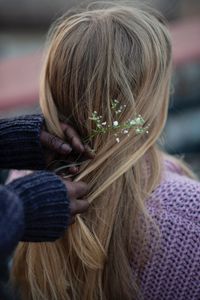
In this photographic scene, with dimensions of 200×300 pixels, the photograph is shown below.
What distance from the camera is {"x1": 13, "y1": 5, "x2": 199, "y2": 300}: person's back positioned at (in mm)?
1768

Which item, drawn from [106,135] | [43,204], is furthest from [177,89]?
[43,204]

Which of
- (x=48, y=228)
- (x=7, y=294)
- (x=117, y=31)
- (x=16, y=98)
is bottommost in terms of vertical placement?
(x=16, y=98)

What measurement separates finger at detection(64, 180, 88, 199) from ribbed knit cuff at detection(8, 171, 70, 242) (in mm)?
38

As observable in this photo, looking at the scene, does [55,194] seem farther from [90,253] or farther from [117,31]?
[117,31]

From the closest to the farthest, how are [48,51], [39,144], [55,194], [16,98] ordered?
[55,194]
[39,144]
[48,51]
[16,98]

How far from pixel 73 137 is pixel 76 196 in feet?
0.70

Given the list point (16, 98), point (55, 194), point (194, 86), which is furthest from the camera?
point (194, 86)

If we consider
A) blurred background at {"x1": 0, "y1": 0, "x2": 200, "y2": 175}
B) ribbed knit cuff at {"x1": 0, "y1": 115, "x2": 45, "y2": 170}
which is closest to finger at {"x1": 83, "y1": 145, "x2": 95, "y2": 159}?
ribbed knit cuff at {"x1": 0, "y1": 115, "x2": 45, "y2": 170}

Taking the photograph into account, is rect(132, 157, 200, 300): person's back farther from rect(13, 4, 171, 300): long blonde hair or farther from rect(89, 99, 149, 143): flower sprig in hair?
rect(89, 99, 149, 143): flower sprig in hair

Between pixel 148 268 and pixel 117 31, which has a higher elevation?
pixel 117 31

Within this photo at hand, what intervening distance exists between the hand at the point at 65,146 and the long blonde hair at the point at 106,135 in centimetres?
3

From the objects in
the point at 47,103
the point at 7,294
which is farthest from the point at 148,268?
the point at 47,103

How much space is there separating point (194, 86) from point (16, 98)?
4.82ft

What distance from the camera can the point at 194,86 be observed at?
4684 mm
